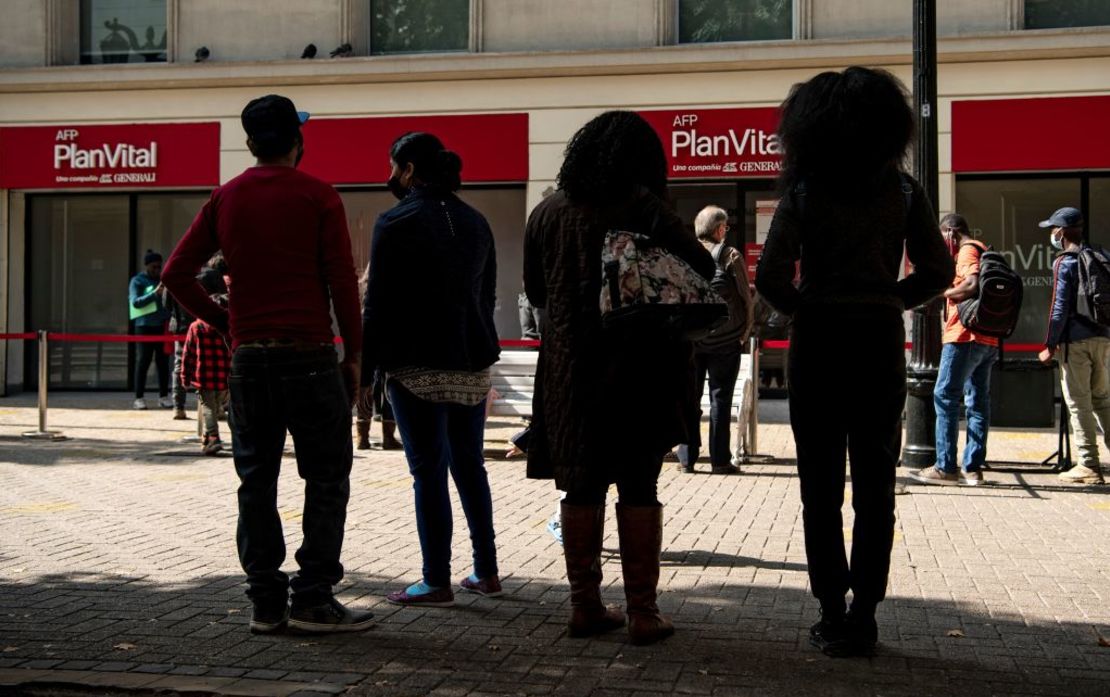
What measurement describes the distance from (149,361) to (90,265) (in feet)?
11.4

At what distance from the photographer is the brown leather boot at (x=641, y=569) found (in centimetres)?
490

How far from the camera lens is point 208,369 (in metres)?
11.5

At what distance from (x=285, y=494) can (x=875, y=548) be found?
17.2ft

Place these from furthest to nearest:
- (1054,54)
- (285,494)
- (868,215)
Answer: (1054,54) < (285,494) < (868,215)

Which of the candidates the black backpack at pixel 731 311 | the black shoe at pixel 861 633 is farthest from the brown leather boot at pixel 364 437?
the black shoe at pixel 861 633

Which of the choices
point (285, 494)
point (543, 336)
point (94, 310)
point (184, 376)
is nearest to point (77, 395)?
point (94, 310)

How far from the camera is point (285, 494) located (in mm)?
9227

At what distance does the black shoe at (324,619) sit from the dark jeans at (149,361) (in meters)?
12.1

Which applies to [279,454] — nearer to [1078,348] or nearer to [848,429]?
[848,429]

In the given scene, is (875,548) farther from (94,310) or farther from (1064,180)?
(94,310)

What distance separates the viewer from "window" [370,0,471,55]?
18344 mm

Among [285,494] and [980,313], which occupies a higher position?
[980,313]

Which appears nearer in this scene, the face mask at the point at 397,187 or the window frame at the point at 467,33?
the face mask at the point at 397,187

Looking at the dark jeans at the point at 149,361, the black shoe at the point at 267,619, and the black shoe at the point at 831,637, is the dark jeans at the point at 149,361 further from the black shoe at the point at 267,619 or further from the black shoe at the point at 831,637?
the black shoe at the point at 831,637
